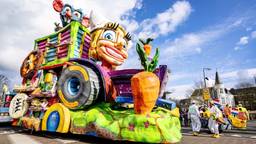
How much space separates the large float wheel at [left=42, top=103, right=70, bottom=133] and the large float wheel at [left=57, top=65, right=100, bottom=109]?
32 centimetres

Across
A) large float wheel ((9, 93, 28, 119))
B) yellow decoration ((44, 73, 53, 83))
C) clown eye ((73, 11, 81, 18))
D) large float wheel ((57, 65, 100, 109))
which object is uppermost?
clown eye ((73, 11, 81, 18))

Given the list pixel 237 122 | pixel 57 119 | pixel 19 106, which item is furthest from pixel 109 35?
pixel 237 122

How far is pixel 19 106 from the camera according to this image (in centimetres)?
1177

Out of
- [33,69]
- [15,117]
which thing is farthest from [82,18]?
[15,117]

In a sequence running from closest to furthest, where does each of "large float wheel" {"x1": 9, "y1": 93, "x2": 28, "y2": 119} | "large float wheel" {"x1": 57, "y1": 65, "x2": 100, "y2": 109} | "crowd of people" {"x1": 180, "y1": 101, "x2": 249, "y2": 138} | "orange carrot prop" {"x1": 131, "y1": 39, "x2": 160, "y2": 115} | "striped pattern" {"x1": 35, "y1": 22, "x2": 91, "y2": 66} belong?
"orange carrot prop" {"x1": 131, "y1": 39, "x2": 160, "y2": 115} < "large float wheel" {"x1": 57, "y1": 65, "x2": 100, "y2": 109} < "crowd of people" {"x1": 180, "y1": 101, "x2": 249, "y2": 138} < "striped pattern" {"x1": 35, "y1": 22, "x2": 91, "y2": 66} < "large float wheel" {"x1": 9, "y1": 93, "x2": 28, "y2": 119}

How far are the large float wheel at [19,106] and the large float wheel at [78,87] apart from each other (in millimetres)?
3049

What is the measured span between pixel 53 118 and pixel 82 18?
566cm

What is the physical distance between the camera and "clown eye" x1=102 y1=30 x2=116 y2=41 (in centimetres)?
984

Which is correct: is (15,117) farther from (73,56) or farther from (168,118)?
(168,118)

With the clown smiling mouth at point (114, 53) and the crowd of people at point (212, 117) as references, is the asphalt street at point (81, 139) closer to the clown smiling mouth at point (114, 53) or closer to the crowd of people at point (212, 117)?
the crowd of people at point (212, 117)

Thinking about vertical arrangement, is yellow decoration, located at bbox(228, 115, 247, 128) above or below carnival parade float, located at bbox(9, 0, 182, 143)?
below

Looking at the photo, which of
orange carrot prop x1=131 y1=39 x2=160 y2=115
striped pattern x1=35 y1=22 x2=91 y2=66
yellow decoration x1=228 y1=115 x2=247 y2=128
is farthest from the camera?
yellow decoration x1=228 y1=115 x2=247 y2=128

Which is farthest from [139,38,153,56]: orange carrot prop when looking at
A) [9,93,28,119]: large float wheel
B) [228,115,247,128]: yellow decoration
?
[228,115,247,128]: yellow decoration

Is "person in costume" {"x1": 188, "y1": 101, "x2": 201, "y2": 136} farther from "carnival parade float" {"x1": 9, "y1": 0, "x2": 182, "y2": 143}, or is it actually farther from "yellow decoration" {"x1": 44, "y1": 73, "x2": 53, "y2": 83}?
"yellow decoration" {"x1": 44, "y1": 73, "x2": 53, "y2": 83}
